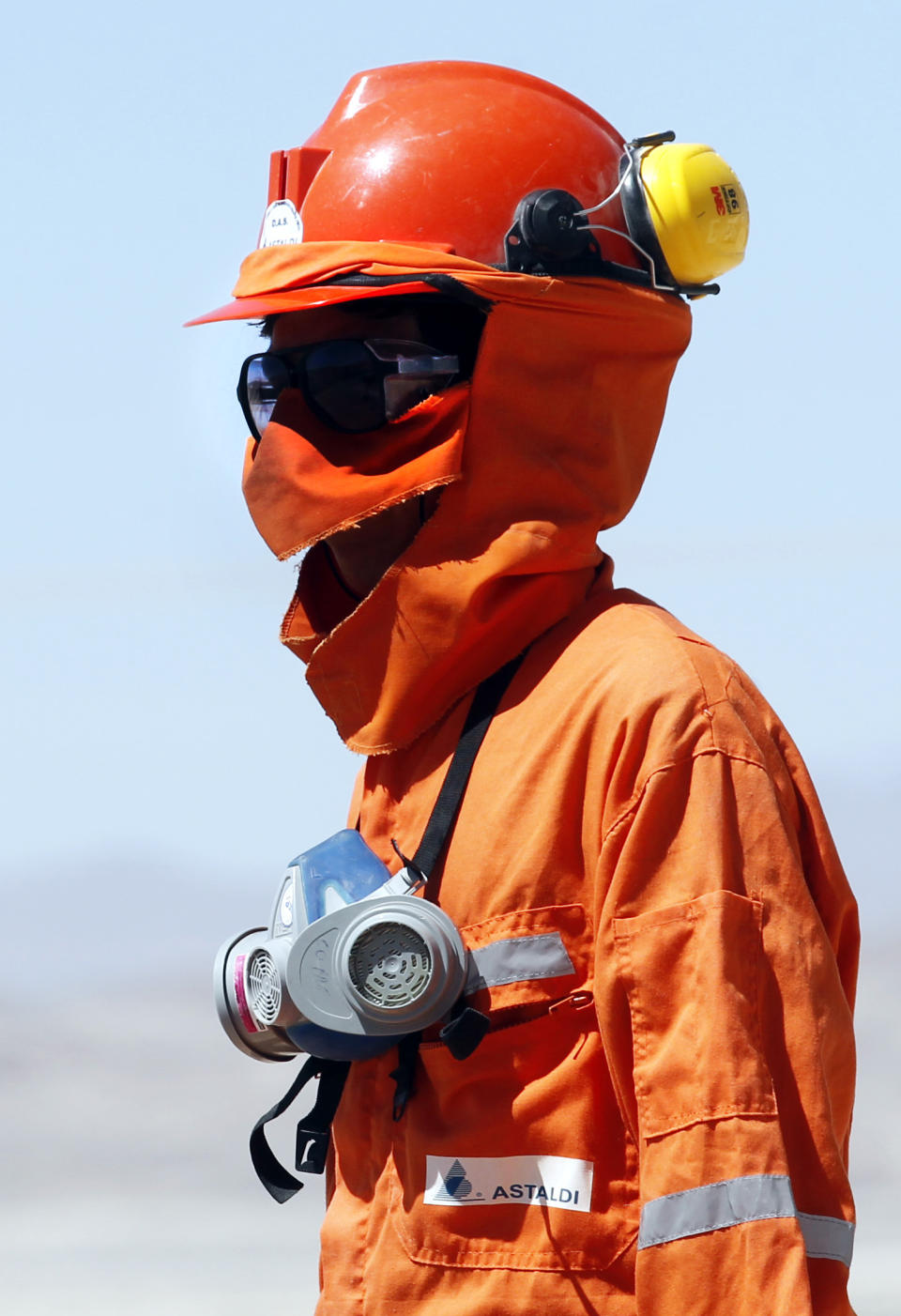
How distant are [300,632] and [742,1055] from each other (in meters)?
1.48

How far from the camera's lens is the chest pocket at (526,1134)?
3402 mm

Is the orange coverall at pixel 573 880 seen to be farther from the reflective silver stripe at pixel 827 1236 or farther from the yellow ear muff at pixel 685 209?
the yellow ear muff at pixel 685 209

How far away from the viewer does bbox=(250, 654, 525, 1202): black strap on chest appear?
350cm

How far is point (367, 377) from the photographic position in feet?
12.9

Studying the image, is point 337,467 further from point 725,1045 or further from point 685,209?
point 725,1045

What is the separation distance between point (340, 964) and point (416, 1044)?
0.21 metres

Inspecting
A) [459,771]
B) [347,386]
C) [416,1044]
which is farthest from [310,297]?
[416,1044]

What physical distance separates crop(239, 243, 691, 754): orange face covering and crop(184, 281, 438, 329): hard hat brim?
0.10ft

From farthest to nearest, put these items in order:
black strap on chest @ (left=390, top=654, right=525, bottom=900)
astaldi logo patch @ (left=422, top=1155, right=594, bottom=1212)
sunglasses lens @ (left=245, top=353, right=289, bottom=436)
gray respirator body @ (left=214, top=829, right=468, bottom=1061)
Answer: sunglasses lens @ (left=245, top=353, right=289, bottom=436) < black strap on chest @ (left=390, top=654, right=525, bottom=900) < gray respirator body @ (left=214, top=829, right=468, bottom=1061) < astaldi logo patch @ (left=422, top=1155, right=594, bottom=1212)

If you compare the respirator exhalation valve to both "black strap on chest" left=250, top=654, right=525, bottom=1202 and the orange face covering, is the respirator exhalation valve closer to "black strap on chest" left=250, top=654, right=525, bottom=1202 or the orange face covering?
"black strap on chest" left=250, top=654, right=525, bottom=1202

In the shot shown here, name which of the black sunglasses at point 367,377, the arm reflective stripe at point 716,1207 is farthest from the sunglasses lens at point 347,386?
the arm reflective stripe at point 716,1207

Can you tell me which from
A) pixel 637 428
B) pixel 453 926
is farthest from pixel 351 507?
pixel 453 926

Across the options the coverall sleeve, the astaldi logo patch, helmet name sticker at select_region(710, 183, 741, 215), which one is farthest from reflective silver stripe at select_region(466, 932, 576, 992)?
helmet name sticker at select_region(710, 183, 741, 215)

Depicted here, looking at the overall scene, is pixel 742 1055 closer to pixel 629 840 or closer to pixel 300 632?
pixel 629 840
